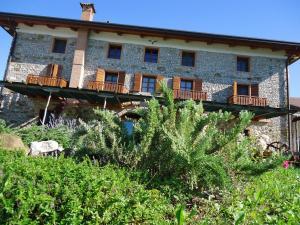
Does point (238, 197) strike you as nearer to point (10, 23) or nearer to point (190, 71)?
point (190, 71)

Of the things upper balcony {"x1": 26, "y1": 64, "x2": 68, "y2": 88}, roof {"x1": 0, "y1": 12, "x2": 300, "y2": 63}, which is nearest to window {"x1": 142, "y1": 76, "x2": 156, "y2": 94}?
roof {"x1": 0, "y1": 12, "x2": 300, "y2": 63}

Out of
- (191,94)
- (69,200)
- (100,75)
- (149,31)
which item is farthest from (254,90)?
(69,200)

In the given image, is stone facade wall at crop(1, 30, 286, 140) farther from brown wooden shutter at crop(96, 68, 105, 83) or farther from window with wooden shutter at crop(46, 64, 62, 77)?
brown wooden shutter at crop(96, 68, 105, 83)

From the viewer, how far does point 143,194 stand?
2.98 metres

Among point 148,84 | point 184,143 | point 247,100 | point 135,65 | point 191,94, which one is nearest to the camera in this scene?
point 184,143

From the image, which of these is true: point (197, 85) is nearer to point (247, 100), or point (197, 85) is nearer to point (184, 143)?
point (247, 100)

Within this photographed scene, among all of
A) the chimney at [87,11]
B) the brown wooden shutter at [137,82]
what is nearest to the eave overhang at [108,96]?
the brown wooden shutter at [137,82]

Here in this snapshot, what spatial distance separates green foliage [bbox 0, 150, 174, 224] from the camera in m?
2.37

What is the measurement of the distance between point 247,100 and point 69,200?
15.8 meters

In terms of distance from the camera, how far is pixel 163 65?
18062 millimetres

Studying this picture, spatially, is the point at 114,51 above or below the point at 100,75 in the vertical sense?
above

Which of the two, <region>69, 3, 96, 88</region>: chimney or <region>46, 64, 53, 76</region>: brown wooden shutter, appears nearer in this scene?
<region>69, 3, 96, 88</region>: chimney

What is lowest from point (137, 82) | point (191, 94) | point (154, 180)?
point (154, 180)

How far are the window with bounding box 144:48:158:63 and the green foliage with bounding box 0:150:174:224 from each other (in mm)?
15751
